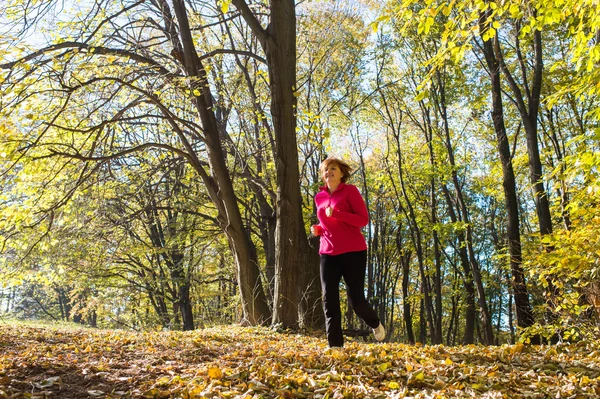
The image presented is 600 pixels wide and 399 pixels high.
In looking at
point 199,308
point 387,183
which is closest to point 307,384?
point 387,183

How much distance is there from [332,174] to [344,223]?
0.54 metres

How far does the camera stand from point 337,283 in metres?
4.57

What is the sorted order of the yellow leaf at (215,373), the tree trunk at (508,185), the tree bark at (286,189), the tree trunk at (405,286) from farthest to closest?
the tree trunk at (405,286), the tree trunk at (508,185), the tree bark at (286,189), the yellow leaf at (215,373)

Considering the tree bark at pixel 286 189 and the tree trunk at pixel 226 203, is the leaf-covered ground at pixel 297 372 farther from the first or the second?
the tree trunk at pixel 226 203

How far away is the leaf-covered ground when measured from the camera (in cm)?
322

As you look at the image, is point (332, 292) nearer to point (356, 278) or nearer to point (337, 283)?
point (337, 283)

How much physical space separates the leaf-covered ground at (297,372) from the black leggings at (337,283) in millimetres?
328

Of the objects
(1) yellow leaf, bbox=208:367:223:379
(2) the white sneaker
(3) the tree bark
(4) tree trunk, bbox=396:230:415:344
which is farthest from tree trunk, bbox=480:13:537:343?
(4) tree trunk, bbox=396:230:415:344

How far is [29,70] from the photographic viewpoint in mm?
5945

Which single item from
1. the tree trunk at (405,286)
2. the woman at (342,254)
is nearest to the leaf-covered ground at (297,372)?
the woman at (342,254)

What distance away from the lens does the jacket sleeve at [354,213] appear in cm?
449

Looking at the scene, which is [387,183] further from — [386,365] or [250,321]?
[386,365]

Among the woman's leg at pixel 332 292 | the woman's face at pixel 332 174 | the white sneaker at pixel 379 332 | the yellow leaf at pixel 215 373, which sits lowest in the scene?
the yellow leaf at pixel 215 373

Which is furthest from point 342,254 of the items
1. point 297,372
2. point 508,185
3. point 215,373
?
point 508,185
